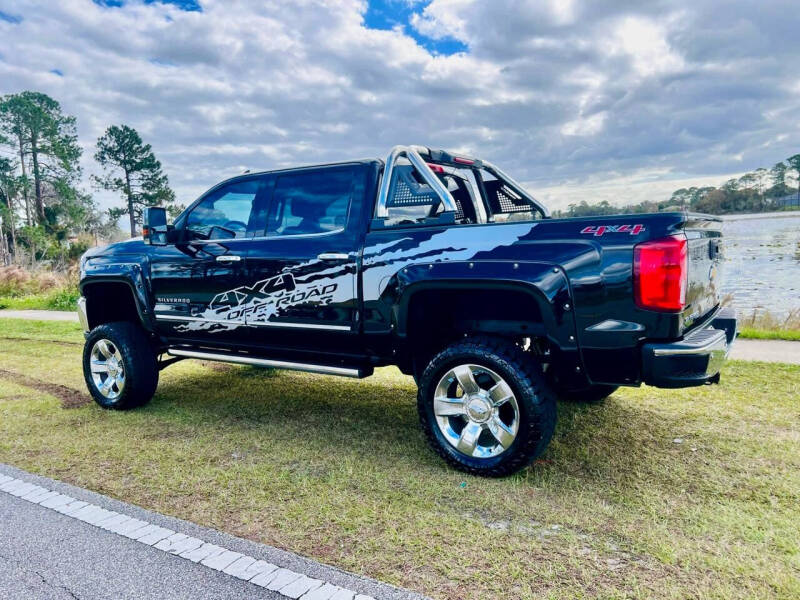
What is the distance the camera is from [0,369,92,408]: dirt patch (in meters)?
5.62

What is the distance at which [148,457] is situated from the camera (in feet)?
13.4

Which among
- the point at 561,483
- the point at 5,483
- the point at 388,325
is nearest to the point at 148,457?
the point at 5,483

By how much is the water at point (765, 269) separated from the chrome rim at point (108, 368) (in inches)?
282

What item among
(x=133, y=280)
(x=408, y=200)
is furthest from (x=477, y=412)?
(x=133, y=280)

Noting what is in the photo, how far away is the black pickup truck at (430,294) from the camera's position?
3.24 meters

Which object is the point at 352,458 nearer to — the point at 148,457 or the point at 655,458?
the point at 148,457

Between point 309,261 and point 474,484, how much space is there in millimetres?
1864

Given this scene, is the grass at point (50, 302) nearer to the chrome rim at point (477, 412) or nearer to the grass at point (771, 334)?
the chrome rim at point (477, 412)

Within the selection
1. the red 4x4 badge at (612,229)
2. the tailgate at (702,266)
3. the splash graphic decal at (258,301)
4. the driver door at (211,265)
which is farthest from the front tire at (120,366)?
the tailgate at (702,266)

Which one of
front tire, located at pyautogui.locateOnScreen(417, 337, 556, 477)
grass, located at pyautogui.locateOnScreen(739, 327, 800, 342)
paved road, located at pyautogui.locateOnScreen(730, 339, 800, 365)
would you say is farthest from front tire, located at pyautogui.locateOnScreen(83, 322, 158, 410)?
grass, located at pyautogui.locateOnScreen(739, 327, 800, 342)

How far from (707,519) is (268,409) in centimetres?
352

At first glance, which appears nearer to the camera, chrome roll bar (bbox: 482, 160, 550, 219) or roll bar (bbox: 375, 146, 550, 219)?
roll bar (bbox: 375, 146, 550, 219)

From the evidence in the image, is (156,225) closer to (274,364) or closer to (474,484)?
(274,364)

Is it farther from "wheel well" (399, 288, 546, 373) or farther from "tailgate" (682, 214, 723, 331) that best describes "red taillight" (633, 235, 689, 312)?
"wheel well" (399, 288, 546, 373)
